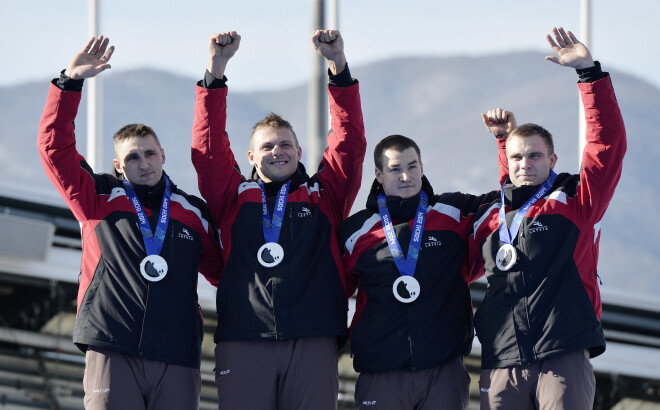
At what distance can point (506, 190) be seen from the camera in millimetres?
4738

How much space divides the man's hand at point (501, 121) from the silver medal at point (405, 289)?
1.06m

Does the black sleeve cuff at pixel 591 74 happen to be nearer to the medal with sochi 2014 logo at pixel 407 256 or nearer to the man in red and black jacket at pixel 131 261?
the medal with sochi 2014 logo at pixel 407 256

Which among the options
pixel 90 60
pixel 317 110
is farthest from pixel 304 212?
pixel 317 110

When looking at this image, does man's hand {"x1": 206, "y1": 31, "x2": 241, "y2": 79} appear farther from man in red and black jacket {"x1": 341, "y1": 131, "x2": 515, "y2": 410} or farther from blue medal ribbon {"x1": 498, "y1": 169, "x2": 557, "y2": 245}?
blue medal ribbon {"x1": 498, "y1": 169, "x2": 557, "y2": 245}

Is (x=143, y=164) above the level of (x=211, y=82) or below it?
below

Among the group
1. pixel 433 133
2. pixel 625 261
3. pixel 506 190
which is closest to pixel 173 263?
pixel 506 190

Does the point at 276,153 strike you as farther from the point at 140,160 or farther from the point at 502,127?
the point at 502,127

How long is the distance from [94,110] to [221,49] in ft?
21.0

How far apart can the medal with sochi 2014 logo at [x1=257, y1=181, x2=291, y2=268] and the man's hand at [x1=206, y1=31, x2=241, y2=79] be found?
0.66m

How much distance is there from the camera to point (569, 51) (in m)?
4.64

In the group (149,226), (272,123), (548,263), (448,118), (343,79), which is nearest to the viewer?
(548,263)

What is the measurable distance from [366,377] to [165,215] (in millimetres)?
1240

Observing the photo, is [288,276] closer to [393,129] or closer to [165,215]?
[165,215]

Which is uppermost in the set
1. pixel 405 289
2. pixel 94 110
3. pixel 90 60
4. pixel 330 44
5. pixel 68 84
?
pixel 94 110
